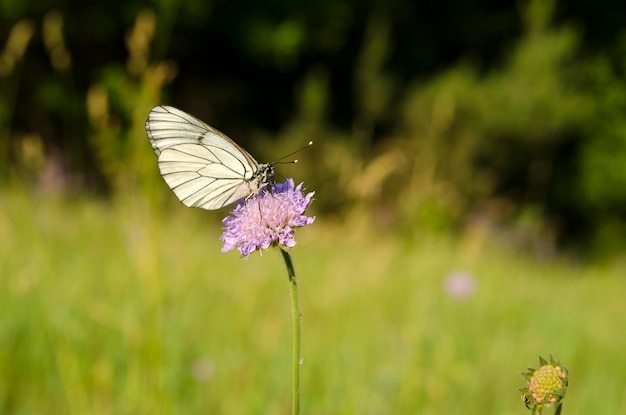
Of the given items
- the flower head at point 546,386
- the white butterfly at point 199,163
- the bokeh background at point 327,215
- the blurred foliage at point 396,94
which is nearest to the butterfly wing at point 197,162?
the white butterfly at point 199,163

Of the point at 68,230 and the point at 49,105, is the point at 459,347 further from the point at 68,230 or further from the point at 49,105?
the point at 49,105

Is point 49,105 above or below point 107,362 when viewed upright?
above

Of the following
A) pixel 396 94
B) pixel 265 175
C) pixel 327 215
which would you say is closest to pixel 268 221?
pixel 265 175

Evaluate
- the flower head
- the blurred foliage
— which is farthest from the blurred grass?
the blurred foliage

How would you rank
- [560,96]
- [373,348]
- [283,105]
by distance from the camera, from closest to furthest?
[373,348]
[283,105]
[560,96]

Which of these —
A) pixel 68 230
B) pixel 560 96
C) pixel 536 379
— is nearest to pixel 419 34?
pixel 560 96

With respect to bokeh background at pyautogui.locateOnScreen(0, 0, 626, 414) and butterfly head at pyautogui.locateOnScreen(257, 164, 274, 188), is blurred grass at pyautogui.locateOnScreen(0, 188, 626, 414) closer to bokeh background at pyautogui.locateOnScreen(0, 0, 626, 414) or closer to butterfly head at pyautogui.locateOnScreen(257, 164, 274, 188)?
bokeh background at pyautogui.locateOnScreen(0, 0, 626, 414)

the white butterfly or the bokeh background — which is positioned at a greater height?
the bokeh background
